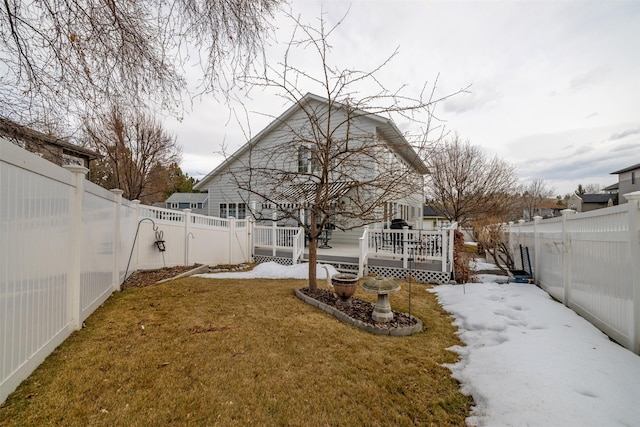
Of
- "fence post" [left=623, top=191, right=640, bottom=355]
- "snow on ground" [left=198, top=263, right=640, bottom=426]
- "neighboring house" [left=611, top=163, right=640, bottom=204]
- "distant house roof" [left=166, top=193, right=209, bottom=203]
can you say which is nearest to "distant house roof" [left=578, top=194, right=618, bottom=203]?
"neighboring house" [left=611, top=163, right=640, bottom=204]

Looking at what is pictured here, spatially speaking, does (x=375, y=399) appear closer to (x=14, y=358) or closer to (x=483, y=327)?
(x=483, y=327)

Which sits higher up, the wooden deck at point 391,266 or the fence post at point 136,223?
the fence post at point 136,223

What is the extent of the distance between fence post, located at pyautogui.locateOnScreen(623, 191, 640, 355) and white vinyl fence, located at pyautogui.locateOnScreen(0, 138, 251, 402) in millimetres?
5692

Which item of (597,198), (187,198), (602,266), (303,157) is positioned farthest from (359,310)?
(597,198)

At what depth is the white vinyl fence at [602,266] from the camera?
3.02 meters

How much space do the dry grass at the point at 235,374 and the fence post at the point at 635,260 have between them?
1.87 metres

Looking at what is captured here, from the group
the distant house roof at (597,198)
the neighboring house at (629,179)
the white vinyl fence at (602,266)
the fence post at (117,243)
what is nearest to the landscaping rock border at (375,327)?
the white vinyl fence at (602,266)

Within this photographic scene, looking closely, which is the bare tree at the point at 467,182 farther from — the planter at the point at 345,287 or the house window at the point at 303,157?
the planter at the point at 345,287

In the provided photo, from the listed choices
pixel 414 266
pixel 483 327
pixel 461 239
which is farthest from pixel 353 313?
pixel 461 239

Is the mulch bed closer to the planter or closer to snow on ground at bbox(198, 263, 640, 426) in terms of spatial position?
the planter

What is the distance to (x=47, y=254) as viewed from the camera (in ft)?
9.17

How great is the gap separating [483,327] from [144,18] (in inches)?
265

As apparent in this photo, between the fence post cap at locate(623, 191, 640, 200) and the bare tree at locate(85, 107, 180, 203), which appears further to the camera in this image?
the bare tree at locate(85, 107, 180, 203)

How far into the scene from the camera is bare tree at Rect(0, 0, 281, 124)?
3574 mm
